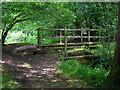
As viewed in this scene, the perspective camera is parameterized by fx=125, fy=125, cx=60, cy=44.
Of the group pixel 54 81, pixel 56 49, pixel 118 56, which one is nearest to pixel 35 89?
pixel 54 81

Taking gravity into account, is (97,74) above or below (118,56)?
below

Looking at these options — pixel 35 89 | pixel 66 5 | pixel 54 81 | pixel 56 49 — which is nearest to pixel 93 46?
pixel 56 49

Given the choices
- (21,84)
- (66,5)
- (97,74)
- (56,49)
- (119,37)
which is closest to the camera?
(119,37)

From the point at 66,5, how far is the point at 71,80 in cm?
585

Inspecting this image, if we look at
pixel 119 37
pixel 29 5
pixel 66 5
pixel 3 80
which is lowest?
pixel 3 80

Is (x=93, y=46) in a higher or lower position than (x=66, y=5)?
lower

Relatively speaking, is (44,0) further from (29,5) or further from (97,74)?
(97,74)

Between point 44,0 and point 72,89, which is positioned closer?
point 72,89

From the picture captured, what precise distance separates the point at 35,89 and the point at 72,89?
3.71 feet

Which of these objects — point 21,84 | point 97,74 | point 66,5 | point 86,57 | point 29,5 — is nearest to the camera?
point 21,84

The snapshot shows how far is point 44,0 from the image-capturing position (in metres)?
6.33

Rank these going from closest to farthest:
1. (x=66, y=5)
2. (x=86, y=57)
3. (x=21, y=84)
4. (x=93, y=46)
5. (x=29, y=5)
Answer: (x=21, y=84)
(x=29, y=5)
(x=86, y=57)
(x=66, y=5)
(x=93, y=46)

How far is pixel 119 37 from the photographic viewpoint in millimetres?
3742

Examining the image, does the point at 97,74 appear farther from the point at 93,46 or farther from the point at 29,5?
the point at 93,46
